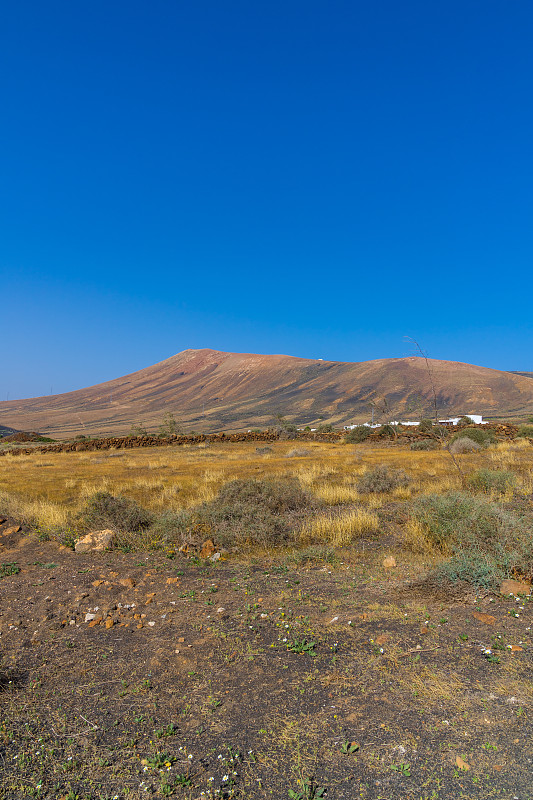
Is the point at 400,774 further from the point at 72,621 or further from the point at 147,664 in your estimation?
the point at 72,621

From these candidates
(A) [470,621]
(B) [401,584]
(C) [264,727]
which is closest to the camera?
(C) [264,727]

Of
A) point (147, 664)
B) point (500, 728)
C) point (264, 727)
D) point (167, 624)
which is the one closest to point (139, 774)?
point (264, 727)

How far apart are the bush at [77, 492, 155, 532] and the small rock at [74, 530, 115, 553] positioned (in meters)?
0.39

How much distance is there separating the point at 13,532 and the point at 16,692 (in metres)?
6.36

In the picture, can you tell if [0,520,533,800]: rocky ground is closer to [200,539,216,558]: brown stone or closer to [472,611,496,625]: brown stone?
[472,611,496,625]: brown stone

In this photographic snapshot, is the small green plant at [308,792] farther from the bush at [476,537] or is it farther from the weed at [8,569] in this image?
the weed at [8,569]

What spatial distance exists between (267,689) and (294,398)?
136 metres

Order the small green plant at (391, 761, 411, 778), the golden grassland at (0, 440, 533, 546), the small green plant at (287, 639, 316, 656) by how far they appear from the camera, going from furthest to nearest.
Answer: the golden grassland at (0, 440, 533, 546) → the small green plant at (287, 639, 316, 656) → the small green plant at (391, 761, 411, 778)

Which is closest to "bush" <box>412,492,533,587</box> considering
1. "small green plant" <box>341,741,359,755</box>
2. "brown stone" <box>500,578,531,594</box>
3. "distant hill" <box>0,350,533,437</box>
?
"brown stone" <box>500,578,531,594</box>

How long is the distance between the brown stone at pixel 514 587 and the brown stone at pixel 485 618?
0.66 metres

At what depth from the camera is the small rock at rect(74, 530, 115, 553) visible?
8.09 meters

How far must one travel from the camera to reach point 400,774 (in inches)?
112

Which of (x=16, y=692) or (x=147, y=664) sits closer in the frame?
(x=16, y=692)

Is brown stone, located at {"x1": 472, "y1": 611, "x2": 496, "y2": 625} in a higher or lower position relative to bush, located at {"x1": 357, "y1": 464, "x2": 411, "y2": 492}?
lower
